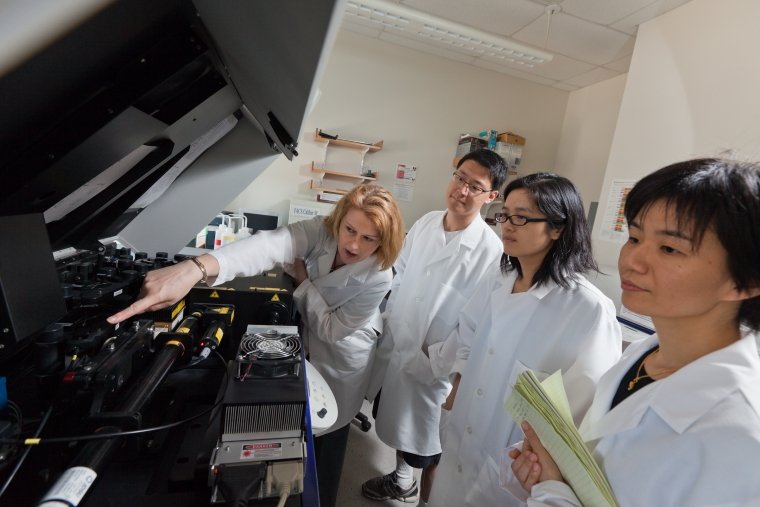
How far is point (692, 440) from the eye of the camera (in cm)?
51

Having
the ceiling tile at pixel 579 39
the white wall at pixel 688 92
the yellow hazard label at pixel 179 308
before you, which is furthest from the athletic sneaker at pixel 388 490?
the ceiling tile at pixel 579 39

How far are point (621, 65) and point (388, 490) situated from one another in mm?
3750

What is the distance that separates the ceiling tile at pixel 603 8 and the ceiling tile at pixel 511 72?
1.02 meters

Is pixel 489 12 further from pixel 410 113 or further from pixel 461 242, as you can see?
pixel 461 242

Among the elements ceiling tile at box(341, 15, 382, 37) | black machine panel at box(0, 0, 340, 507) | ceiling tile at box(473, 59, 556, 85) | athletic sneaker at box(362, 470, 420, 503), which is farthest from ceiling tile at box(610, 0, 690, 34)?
athletic sneaker at box(362, 470, 420, 503)

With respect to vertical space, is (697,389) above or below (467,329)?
above

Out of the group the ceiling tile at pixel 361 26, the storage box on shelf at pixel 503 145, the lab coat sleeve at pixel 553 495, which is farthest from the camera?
the storage box on shelf at pixel 503 145

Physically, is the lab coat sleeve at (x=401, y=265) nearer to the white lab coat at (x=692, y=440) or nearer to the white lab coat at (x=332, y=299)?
the white lab coat at (x=332, y=299)

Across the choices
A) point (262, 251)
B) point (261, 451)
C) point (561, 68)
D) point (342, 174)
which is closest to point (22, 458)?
point (261, 451)

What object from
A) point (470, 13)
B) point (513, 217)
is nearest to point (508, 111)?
point (470, 13)

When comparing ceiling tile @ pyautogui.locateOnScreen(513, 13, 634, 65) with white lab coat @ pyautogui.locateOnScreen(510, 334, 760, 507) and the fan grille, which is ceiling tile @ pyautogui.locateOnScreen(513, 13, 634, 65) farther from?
the fan grille

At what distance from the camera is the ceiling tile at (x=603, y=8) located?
7.10 feet

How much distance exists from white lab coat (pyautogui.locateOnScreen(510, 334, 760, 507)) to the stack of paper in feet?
0.09

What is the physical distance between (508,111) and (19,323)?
12.9ft
